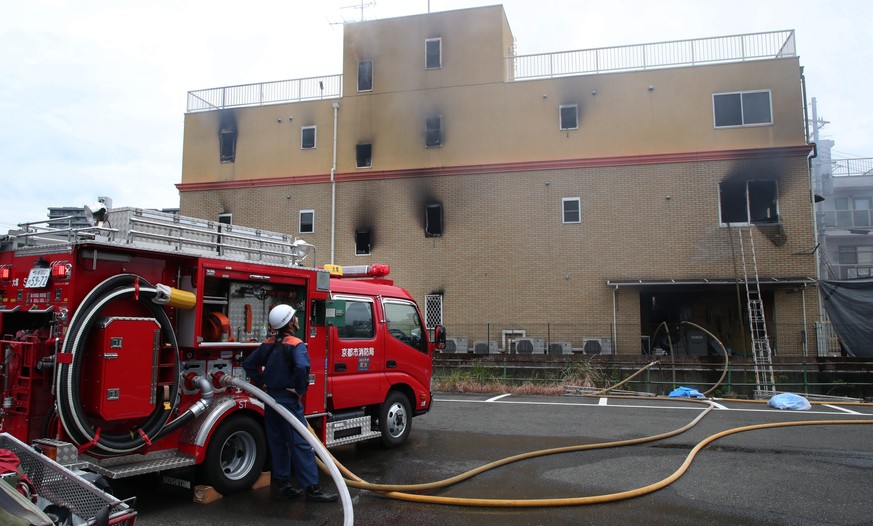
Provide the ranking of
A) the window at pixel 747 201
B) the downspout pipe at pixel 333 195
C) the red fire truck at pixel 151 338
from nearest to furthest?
the red fire truck at pixel 151 338 → the window at pixel 747 201 → the downspout pipe at pixel 333 195

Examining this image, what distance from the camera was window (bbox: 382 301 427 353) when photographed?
8539 millimetres

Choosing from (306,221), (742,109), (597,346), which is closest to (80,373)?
(597,346)

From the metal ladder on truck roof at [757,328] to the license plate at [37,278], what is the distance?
14.3 meters

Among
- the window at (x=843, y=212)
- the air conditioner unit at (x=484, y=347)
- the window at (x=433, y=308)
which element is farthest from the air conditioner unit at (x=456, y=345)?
the window at (x=843, y=212)

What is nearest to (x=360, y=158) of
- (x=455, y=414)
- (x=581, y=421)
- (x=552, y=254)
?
(x=552, y=254)

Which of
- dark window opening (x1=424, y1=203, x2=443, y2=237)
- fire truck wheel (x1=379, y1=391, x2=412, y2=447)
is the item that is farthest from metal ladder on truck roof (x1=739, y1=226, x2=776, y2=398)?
fire truck wheel (x1=379, y1=391, x2=412, y2=447)

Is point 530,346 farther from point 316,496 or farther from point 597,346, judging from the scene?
point 316,496

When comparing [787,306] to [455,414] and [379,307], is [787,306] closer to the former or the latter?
[455,414]

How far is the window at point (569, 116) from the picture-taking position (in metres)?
18.2

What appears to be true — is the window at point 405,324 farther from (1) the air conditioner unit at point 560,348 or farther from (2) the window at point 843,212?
(2) the window at point 843,212

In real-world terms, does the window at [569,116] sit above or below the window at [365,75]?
below

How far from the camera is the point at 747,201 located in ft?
55.5

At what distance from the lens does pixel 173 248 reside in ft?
18.4

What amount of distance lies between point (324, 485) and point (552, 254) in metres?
12.5
